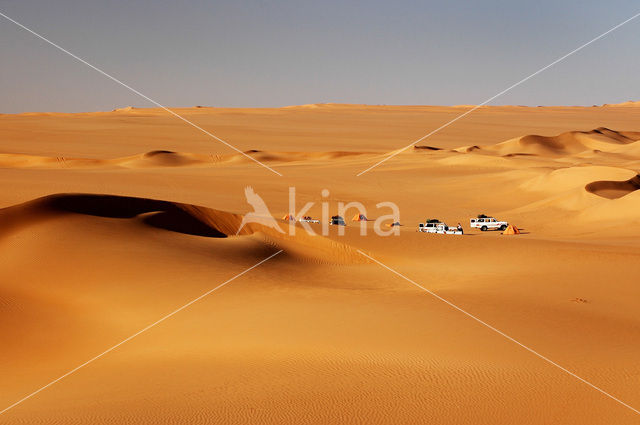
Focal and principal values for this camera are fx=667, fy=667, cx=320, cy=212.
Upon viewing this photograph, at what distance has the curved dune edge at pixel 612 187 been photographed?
37906 millimetres

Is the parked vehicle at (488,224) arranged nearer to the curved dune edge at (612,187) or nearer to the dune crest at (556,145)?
the curved dune edge at (612,187)

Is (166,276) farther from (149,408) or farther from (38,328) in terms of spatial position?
(149,408)

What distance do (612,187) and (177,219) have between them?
94.2ft

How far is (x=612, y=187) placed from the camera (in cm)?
3950

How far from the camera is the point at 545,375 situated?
9102 millimetres

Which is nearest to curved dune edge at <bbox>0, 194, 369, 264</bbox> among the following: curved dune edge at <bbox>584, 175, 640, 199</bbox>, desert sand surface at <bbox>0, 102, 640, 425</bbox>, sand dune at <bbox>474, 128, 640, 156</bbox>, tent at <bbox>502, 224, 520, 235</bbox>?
desert sand surface at <bbox>0, 102, 640, 425</bbox>

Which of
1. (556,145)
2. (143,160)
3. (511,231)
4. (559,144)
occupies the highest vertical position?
(559,144)

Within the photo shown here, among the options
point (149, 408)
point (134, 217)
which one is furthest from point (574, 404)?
point (134, 217)

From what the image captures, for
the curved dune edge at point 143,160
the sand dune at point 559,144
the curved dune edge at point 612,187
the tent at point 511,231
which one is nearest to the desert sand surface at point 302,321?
the tent at point 511,231

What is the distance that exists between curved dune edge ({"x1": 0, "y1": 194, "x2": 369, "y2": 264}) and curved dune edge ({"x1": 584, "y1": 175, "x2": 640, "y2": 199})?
905 inches

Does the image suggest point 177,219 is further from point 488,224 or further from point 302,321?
point 488,224

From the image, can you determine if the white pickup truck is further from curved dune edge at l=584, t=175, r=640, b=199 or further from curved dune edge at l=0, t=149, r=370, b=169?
curved dune edge at l=0, t=149, r=370, b=169

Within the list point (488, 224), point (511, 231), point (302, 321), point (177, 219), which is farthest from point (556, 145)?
point (302, 321)

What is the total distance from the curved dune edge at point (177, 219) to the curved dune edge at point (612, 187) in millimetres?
22999
